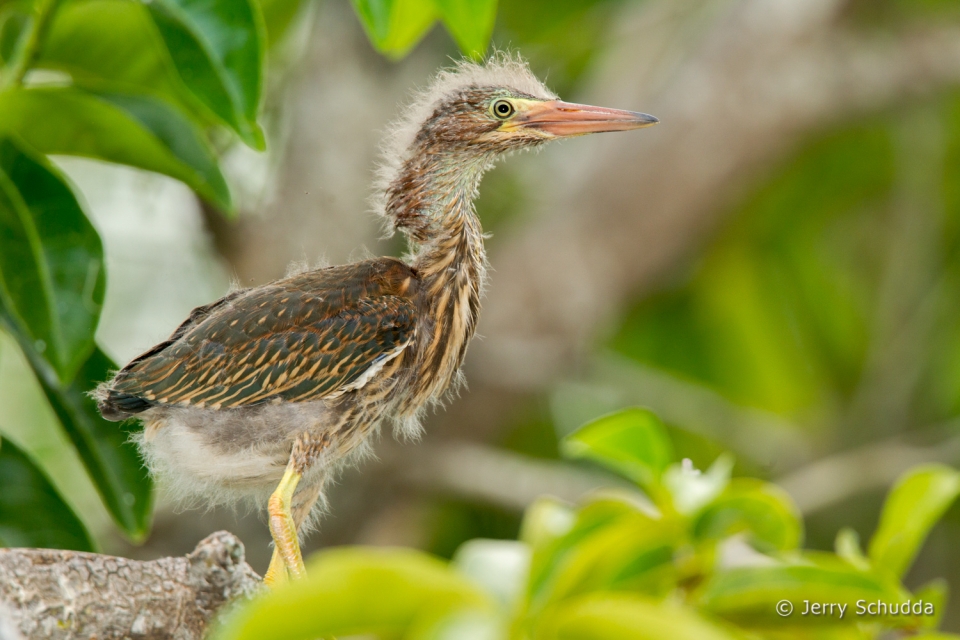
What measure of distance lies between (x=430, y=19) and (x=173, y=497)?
56.6 inches

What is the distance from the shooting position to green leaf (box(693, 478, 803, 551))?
163cm

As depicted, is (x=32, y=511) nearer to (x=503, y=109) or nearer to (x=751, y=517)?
(x=503, y=109)

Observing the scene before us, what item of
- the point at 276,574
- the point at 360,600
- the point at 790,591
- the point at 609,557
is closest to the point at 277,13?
the point at 276,574

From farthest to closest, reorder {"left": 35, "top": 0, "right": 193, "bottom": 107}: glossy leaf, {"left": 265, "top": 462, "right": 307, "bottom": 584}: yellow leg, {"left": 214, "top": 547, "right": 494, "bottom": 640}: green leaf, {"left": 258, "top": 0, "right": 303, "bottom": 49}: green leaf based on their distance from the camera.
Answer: {"left": 258, "top": 0, "right": 303, "bottom": 49}: green leaf, {"left": 35, "top": 0, "right": 193, "bottom": 107}: glossy leaf, {"left": 265, "top": 462, "right": 307, "bottom": 584}: yellow leg, {"left": 214, "top": 547, "right": 494, "bottom": 640}: green leaf

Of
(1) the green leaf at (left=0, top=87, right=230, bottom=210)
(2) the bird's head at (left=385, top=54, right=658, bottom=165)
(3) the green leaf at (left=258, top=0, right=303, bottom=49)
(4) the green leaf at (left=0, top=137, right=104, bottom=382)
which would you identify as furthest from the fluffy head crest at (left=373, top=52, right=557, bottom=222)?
(3) the green leaf at (left=258, top=0, right=303, bottom=49)

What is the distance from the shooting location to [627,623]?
3.08ft

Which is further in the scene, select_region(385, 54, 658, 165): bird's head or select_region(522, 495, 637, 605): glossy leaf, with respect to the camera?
select_region(385, 54, 658, 165): bird's head

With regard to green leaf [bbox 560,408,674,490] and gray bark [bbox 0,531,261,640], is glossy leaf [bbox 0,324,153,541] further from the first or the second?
green leaf [bbox 560,408,674,490]

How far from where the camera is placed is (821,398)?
5328 mm

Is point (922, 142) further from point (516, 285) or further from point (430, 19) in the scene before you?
point (430, 19)

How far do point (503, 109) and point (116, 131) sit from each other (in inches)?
30.7

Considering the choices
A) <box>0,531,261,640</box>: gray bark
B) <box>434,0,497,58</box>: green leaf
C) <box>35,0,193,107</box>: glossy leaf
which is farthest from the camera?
<box>35,0,193,107</box>: glossy leaf

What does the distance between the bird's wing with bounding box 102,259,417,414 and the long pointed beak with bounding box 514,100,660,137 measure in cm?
35

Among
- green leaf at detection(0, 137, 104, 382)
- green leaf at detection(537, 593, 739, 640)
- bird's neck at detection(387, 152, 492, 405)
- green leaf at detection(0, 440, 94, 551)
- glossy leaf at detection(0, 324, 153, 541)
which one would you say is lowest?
green leaf at detection(537, 593, 739, 640)
